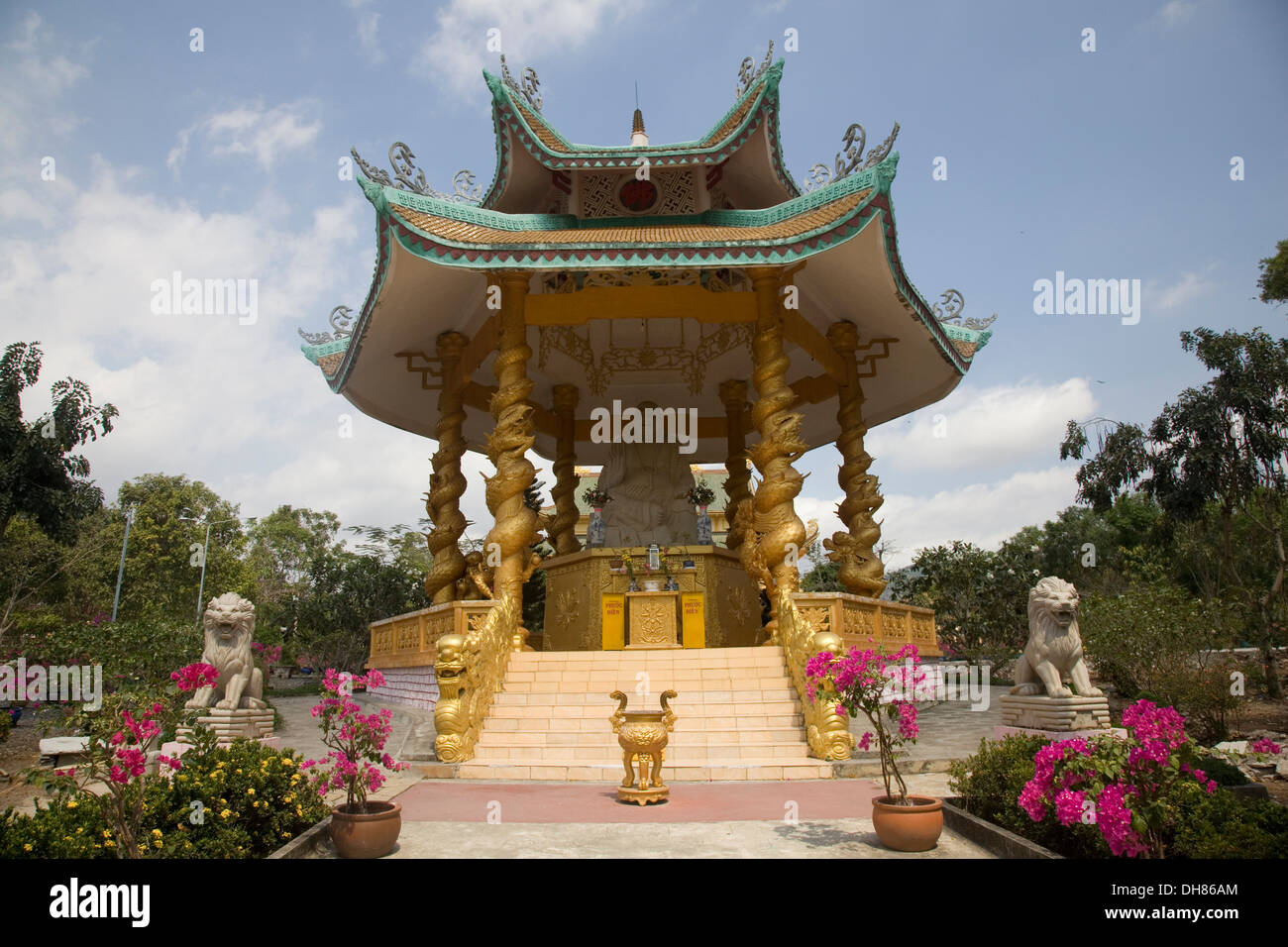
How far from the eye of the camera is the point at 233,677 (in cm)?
794

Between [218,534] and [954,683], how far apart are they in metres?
32.6

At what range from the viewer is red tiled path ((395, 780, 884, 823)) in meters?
6.19

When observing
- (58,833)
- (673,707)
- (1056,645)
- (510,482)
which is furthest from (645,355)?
(58,833)

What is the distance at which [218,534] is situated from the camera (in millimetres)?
37031

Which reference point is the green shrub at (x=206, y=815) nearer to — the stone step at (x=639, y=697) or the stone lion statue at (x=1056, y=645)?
the stone step at (x=639, y=697)

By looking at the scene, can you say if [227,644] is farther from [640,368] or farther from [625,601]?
[640,368]

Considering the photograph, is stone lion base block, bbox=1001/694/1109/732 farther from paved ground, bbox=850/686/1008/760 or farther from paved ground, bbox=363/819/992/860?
paved ground, bbox=363/819/992/860

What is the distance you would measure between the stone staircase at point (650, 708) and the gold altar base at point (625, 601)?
312 cm

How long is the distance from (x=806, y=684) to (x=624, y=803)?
9.11 ft

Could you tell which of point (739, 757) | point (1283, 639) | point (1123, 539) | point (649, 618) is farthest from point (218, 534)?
point (1123, 539)

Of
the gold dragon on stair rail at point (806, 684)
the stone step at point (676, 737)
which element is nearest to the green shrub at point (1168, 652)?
the gold dragon on stair rail at point (806, 684)

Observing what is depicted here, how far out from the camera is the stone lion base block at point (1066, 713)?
283 inches
